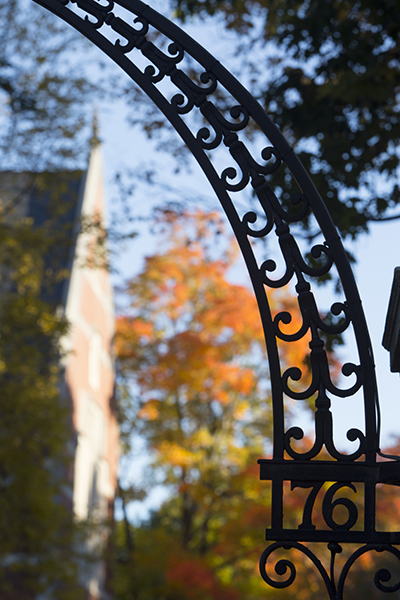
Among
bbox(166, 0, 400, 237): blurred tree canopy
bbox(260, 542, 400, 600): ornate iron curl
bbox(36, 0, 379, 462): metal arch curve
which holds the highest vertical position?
bbox(166, 0, 400, 237): blurred tree canopy

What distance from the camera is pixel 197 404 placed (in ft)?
A: 60.5

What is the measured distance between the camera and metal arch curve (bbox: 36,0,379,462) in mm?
2311

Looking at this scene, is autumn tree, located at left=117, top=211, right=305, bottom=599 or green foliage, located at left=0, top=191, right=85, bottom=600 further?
autumn tree, located at left=117, top=211, right=305, bottom=599

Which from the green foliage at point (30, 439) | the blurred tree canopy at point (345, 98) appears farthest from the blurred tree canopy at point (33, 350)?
the blurred tree canopy at point (345, 98)

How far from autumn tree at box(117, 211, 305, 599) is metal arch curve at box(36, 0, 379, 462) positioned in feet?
42.4

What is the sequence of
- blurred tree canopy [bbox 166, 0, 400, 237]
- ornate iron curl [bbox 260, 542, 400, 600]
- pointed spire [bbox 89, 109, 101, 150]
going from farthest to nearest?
pointed spire [bbox 89, 109, 101, 150], blurred tree canopy [bbox 166, 0, 400, 237], ornate iron curl [bbox 260, 542, 400, 600]

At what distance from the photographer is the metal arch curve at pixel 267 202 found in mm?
2311

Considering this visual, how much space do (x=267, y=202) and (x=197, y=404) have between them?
16.2 metres

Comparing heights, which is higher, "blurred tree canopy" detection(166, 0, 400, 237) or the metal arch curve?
"blurred tree canopy" detection(166, 0, 400, 237)

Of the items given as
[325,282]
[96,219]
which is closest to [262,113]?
[325,282]

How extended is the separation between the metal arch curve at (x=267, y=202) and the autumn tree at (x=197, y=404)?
1294 cm

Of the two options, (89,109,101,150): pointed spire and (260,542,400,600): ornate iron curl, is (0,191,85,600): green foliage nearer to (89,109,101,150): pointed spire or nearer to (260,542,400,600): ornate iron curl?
(89,109,101,150): pointed spire

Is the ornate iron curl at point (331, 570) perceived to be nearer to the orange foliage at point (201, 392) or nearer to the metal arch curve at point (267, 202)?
the metal arch curve at point (267, 202)

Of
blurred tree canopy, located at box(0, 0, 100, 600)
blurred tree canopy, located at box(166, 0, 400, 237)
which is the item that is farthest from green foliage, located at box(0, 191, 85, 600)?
blurred tree canopy, located at box(166, 0, 400, 237)
